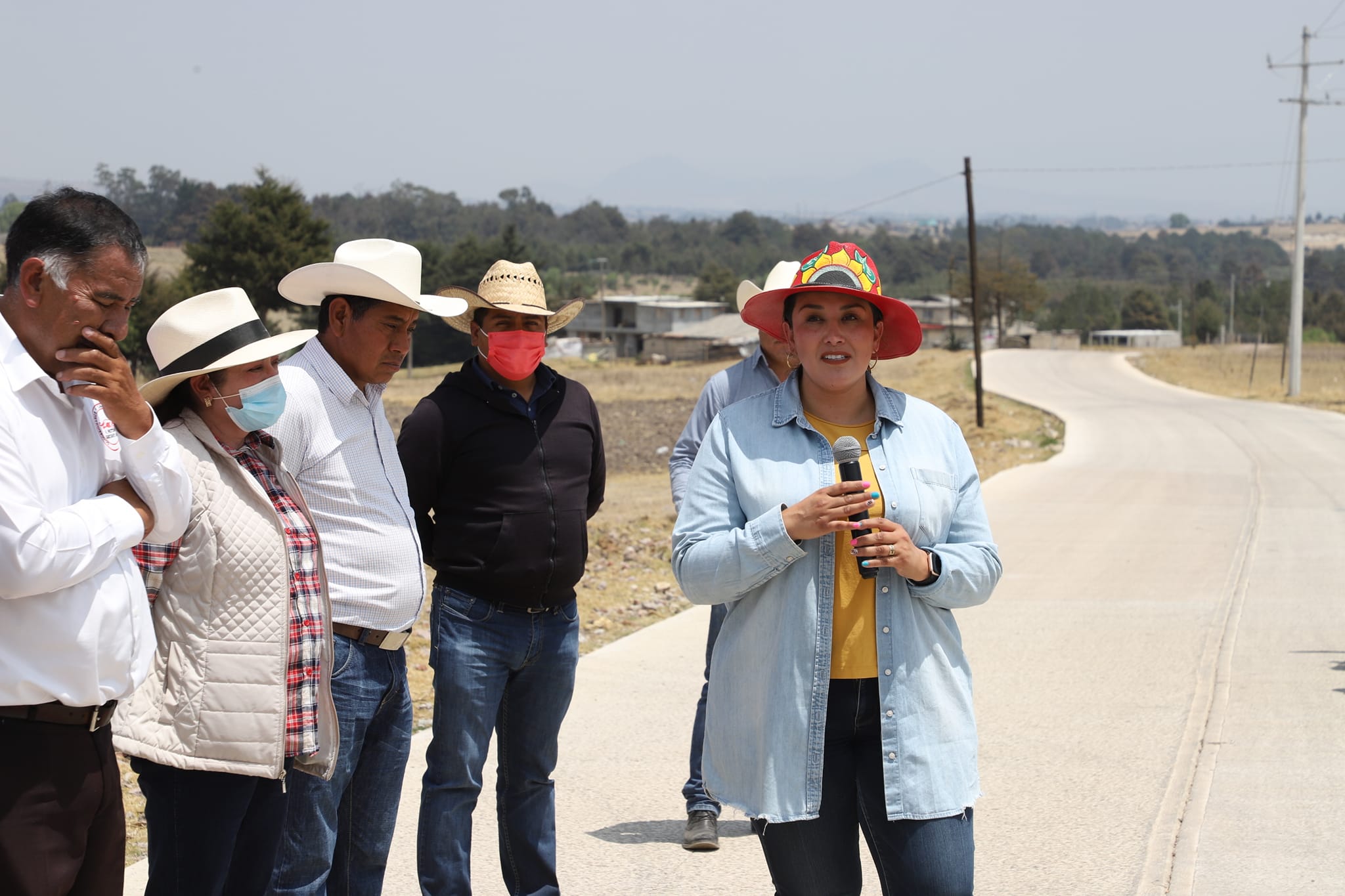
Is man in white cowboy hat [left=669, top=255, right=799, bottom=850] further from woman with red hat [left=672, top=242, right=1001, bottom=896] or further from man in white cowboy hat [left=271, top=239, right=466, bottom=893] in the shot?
woman with red hat [left=672, top=242, right=1001, bottom=896]

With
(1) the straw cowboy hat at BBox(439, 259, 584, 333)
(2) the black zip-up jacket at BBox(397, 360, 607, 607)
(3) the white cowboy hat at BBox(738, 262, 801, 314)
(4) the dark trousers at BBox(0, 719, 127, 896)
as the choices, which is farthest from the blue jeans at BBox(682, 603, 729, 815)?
(4) the dark trousers at BBox(0, 719, 127, 896)

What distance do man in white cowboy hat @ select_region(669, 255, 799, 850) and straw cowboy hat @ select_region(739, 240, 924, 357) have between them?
1203 mm

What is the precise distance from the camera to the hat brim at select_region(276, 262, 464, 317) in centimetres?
345

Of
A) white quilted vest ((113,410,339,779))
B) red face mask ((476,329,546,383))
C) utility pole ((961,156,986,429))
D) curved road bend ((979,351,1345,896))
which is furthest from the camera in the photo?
utility pole ((961,156,986,429))

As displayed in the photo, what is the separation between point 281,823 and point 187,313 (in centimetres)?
127

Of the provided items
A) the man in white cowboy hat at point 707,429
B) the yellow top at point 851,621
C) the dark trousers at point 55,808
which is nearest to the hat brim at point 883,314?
the yellow top at point 851,621

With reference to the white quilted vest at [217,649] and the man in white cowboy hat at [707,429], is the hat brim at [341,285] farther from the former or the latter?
the man in white cowboy hat at [707,429]

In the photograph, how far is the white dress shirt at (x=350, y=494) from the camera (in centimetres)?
329

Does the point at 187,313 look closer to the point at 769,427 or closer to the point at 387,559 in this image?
the point at 387,559

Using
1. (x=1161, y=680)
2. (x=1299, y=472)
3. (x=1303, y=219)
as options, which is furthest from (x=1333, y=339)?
(x=1161, y=680)

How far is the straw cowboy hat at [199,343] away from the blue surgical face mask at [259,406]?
7cm

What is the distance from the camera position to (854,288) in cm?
301

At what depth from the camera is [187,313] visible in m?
3.02

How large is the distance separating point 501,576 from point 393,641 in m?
0.48
